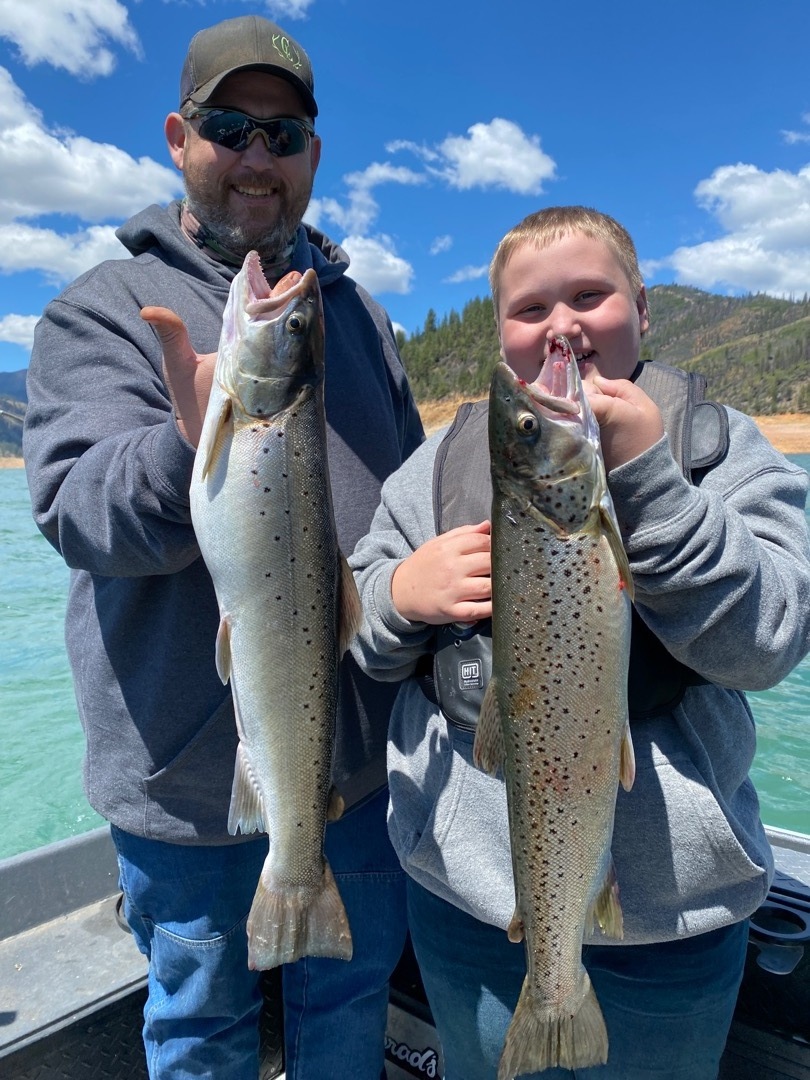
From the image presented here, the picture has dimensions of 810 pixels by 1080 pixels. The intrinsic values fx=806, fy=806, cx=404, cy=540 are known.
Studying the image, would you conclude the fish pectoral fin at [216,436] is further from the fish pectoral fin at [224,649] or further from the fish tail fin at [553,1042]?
the fish tail fin at [553,1042]

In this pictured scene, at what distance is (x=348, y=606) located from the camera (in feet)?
7.32

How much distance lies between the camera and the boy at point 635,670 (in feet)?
5.91

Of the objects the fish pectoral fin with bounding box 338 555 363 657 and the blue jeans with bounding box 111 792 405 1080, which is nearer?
the fish pectoral fin with bounding box 338 555 363 657

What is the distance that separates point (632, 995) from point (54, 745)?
1038 centimetres

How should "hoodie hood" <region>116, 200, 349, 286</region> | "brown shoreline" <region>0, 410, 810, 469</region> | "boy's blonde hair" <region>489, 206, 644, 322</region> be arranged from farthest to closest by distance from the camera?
"brown shoreline" <region>0, 410, 810, 469</region> < "hoodie hood" <region>116, 200, 349, 286</region> < "boy's blonde hair" <region>489, 206, 644, 322</region>

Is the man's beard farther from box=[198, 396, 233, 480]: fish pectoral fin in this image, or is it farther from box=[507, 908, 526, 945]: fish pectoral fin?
box=[507, 908, 526, 945]: fish pectoral fin

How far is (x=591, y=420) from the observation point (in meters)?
1.75

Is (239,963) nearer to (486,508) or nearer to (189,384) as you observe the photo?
(486,508)

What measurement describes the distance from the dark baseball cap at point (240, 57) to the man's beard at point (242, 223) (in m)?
0.29

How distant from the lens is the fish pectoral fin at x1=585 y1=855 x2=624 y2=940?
1.95 metres

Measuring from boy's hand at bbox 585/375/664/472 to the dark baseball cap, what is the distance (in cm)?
177

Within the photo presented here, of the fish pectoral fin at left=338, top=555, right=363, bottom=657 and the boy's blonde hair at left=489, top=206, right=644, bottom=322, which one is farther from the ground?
the boy's blonde hair at left=489, top=206, right=644, bottom=322

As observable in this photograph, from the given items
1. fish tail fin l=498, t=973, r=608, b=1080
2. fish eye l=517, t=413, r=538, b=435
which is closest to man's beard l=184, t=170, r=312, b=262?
fish eye l=517, t=413, r=538, b=435

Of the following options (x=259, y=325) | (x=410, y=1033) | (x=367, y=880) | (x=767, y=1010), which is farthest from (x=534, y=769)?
(x=410, y=1033)
